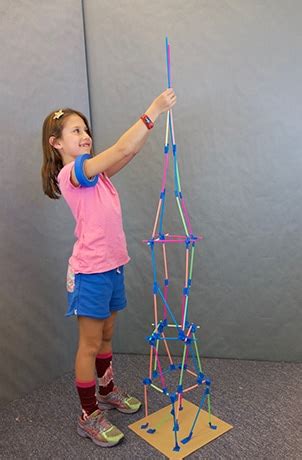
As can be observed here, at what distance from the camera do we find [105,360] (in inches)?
68.7

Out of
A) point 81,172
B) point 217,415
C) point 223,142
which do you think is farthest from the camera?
point 223,142

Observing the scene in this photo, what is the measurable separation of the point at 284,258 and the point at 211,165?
21.1 inches

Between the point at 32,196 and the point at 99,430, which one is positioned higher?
the point at 32,196

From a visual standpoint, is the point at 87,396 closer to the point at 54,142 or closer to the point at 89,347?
the point at 89,347

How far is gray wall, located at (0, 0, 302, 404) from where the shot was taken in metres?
1.82

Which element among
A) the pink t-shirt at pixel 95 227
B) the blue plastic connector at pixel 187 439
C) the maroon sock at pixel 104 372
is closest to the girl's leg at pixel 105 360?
the maroon sock at pixel 104 372

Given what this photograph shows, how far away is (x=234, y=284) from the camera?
80.8 inches

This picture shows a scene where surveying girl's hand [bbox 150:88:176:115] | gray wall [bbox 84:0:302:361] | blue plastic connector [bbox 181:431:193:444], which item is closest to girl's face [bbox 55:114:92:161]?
girl's hand [bbox 150:88:176:115]

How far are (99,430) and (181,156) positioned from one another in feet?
3.94

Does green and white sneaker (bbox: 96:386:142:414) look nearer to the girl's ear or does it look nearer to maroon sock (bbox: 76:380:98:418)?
maroon sock (bbox: 76:380:98:418)

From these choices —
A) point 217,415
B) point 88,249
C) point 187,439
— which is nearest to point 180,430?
point 187,439

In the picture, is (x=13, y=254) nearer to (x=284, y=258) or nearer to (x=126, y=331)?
(x=126, y=331)

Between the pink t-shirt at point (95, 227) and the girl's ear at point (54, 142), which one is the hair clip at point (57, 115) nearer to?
the girl's ear at point (54, 142)

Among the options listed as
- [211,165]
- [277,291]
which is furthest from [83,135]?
[277,291]
